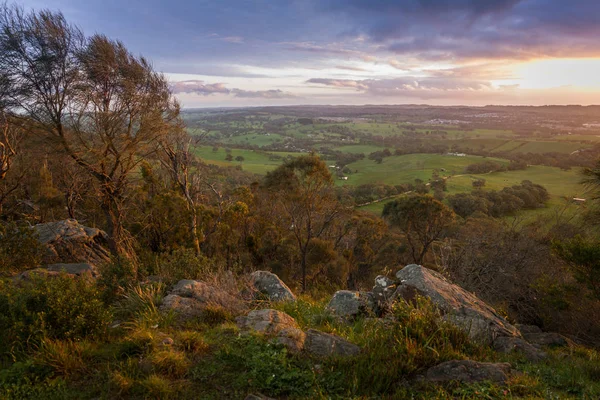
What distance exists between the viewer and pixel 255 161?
214ft

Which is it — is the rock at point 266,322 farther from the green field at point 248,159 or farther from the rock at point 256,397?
the green field at point 248,159

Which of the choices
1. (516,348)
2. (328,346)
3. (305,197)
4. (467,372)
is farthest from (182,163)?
(467,372)

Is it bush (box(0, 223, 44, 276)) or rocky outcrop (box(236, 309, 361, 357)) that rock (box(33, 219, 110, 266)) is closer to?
bush (box(0, 223, 44, 276))

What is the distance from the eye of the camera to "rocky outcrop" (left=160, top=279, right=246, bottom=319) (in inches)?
209

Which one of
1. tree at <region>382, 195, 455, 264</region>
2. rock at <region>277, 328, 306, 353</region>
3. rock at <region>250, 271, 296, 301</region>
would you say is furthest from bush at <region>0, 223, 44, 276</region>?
tree at <region>382, 195, 455, 264</region>

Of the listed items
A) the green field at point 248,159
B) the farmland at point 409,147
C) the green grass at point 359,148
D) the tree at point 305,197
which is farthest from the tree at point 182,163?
the green grass at point 359,148

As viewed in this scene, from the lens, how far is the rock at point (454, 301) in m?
5.54

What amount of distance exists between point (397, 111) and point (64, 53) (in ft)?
555

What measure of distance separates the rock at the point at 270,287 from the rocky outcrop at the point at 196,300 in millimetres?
1541

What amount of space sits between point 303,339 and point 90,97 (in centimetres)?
1034

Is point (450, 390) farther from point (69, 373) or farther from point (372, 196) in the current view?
point (372, 196)

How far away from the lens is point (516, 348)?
5.33 m

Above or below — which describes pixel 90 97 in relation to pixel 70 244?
above

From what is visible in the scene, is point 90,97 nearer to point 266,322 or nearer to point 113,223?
point 113,223
